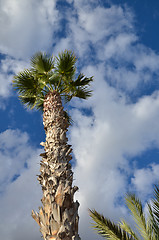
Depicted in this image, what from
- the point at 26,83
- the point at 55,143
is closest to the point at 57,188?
the point at 55,143

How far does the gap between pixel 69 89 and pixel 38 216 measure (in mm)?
5149

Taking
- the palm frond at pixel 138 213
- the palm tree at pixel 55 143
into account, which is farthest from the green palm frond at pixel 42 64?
the palm frond at pixel 138 213

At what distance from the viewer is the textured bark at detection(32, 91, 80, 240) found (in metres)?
3.89

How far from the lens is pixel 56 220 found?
3922 mm

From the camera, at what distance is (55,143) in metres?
5.50

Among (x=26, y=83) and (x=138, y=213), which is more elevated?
(x=26, y=83)

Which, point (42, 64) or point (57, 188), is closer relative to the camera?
point (57, 188)

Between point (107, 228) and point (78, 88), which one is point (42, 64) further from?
point (107, 228)

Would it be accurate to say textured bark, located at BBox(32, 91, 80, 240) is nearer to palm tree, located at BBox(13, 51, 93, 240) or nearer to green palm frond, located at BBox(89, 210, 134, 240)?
palm tree, located at BBox(13, 51, 93, 240)

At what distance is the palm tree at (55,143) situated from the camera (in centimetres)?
398

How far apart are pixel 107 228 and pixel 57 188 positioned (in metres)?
1.77

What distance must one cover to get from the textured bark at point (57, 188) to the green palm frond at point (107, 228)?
3.83 ft

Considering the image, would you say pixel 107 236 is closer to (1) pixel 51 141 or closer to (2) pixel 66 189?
(2) pixel 66 189

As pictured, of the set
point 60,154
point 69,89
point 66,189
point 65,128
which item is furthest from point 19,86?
point 66,189
